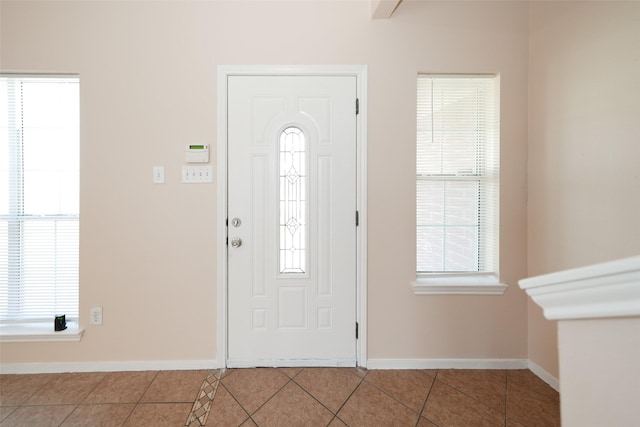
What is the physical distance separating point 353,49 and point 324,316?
193 centimetres

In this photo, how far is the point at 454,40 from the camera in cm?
184

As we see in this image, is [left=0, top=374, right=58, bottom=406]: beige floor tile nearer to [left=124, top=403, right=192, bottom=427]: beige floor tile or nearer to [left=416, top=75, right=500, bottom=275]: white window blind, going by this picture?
[left=124, top=403, right=192, bottom=427]: beige floor tile

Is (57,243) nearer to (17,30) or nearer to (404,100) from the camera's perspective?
(17,30)

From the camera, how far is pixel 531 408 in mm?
1525

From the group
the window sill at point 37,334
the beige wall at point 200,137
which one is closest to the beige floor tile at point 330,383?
the beige wall at point 200,137

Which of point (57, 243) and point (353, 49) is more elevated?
point (353, 49)

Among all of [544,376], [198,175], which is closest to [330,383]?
[544,376]

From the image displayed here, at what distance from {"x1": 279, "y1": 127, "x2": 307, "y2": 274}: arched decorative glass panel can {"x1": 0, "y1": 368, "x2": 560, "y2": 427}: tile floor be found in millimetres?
777

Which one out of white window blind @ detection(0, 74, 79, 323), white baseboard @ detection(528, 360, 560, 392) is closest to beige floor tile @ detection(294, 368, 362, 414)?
white baseboard @ detection(528, 360, 560, 392)

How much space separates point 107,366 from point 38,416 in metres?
0.37

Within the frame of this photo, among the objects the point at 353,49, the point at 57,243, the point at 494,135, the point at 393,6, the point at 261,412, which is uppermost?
the point at 393,6

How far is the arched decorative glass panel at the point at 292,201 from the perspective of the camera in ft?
6.07

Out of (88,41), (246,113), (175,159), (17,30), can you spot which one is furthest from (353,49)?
(17,30)

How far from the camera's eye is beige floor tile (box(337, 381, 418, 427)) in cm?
144
